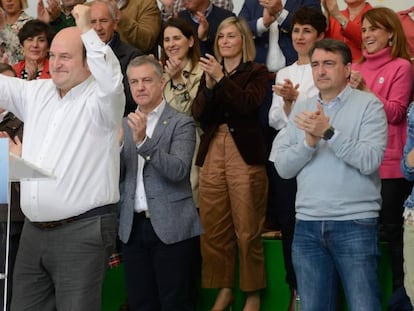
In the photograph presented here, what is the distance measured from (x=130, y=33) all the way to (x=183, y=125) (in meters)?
1.57

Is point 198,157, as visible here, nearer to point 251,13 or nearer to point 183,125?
point 183,125

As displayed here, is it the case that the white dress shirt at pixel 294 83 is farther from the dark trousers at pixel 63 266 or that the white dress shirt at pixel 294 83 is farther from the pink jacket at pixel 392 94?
the dark trousers at pixel 63 266

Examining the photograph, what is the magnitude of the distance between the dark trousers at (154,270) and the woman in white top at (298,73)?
0.91m

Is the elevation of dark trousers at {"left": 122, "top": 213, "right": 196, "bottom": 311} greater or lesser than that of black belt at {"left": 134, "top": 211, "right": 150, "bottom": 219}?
lesser

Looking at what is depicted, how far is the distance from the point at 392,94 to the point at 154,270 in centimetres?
151

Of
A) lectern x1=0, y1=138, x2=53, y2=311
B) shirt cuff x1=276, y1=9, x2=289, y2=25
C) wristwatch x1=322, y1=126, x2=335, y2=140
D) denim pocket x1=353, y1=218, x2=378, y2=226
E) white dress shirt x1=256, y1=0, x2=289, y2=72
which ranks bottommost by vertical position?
denim pocket x1=353, y1=218, x2=378, y2=226

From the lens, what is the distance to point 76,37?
3775 mm

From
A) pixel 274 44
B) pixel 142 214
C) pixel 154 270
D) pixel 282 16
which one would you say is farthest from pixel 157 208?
pixel 282 16

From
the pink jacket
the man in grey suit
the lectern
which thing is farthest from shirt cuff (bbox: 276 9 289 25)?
the lectern

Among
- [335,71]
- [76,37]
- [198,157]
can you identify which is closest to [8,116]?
→ [198,157]

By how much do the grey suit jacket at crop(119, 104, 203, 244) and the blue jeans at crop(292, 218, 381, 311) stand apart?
60cm

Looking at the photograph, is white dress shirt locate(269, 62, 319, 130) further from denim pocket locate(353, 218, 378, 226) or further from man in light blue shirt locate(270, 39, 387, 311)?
denim pocket locate(353, 218, 378, 226)

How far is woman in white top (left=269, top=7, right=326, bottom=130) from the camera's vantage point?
475 cm

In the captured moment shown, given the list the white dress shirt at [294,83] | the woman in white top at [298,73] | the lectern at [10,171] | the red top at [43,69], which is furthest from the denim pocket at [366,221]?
the red top at [43,69]
